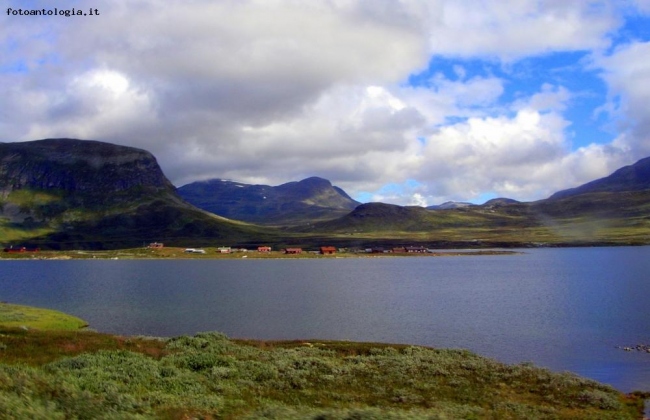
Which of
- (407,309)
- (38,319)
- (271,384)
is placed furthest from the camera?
(407,309)

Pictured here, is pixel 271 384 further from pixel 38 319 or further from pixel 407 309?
pixel 407 309

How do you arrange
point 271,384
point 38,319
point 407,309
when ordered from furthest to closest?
point 407,309 → point 38,319 → point 271,384

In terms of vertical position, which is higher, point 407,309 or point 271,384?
point 271,384

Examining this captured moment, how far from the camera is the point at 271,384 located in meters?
37.5

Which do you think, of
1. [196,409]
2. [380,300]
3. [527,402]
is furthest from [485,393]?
[380,300]

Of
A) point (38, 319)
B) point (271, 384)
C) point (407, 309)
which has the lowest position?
point (407, 309)

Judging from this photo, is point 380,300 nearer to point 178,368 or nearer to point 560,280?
point 560,280

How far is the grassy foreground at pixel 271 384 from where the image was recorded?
78.5ft

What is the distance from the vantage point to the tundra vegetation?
24.0 meters

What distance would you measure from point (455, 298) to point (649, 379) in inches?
2500

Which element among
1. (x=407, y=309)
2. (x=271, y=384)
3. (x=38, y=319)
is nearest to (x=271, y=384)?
(x=271, y=384)

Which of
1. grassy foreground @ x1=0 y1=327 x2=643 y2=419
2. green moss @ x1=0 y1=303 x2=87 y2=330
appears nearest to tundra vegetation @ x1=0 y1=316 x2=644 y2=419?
grassy foreground @ x1=0 y1=327 x2=643 y2=419

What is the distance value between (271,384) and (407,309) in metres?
64.7

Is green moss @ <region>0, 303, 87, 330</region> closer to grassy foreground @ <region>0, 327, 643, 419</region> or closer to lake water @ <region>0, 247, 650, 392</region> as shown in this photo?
lake water @ <region>0, 247, 650, 392</region>
